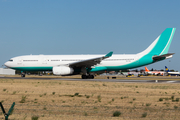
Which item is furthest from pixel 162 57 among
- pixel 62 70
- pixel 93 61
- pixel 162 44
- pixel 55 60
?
pixel 55 60

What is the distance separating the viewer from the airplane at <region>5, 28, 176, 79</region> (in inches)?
1510

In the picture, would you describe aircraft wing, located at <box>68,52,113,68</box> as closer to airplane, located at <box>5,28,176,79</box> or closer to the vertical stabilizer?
airplane, located at <box>5,28,176,79</box>

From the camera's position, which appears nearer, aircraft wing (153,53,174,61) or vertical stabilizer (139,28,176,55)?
aircraft wing (153,53,174,61)

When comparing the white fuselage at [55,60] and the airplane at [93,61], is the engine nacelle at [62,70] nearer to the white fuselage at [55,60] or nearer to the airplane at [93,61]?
the airplane at [93,61]

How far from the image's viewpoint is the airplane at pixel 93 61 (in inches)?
1510

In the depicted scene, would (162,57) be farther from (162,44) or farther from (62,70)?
(62,70)

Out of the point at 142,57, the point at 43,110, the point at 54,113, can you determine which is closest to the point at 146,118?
the point at 54,113

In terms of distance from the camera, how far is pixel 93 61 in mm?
37125

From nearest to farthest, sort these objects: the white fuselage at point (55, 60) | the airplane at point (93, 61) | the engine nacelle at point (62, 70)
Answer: the engine nacelle at point (62, 70) < the airplane at point (93, 61) < the white fuselage at point (55, 60)

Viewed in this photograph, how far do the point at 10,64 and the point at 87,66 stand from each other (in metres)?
14.7

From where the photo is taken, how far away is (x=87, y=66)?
38.7m

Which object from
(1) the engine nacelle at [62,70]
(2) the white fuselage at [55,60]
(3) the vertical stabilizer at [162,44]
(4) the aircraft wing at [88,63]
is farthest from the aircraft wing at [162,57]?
(1) the engine nacelle at [62,70]

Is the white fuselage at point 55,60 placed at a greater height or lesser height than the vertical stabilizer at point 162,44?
lesser

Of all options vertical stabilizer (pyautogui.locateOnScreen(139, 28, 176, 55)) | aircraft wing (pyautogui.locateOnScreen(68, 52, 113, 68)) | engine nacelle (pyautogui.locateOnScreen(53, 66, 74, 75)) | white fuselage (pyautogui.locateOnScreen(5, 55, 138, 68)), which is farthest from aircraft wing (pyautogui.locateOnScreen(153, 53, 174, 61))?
engine nacelle (pyautogui.locateOnScreen(53, 66, 74, 75))
